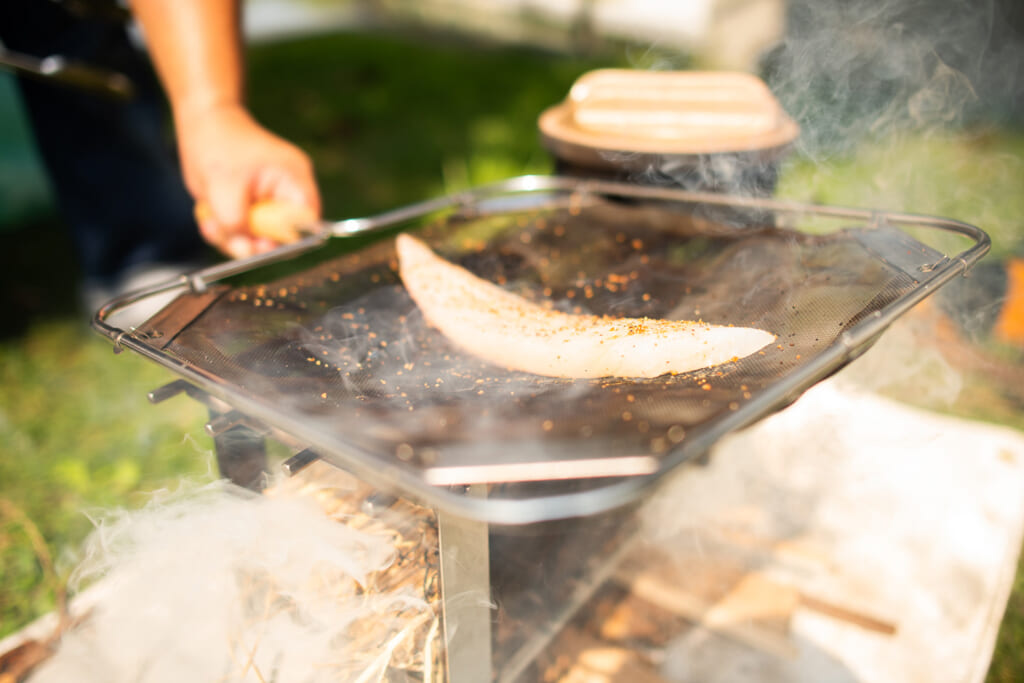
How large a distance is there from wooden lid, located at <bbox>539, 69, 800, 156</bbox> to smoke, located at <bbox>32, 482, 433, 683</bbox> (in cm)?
138

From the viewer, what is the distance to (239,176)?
1.62 metres

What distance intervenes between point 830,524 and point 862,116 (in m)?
1.53

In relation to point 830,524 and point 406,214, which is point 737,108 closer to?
point 406,214

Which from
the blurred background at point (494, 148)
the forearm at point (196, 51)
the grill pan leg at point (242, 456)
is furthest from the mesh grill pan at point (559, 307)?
the forearm at point (196, 51)

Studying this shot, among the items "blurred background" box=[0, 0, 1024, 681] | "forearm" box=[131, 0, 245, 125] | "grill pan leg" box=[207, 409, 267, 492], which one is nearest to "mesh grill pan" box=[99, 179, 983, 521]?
"grill pan leg" box=[207, 409, 267, 492]

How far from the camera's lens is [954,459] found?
2117 millimetres

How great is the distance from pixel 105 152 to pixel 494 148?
2.64 metres

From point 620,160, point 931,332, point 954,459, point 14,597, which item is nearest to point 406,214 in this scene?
point 620,160

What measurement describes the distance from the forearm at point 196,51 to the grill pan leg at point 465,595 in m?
1.42

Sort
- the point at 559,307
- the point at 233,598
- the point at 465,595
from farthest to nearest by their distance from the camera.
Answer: the point at 559,307 < the point at 233,598 < the point at 465,595

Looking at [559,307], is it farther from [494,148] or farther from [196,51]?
[494,148]

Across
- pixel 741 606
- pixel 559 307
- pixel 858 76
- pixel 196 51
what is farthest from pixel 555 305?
pixel 858 76

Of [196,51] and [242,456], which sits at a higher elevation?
[196,51]

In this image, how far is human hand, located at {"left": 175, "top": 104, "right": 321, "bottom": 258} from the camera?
1.61 meters
